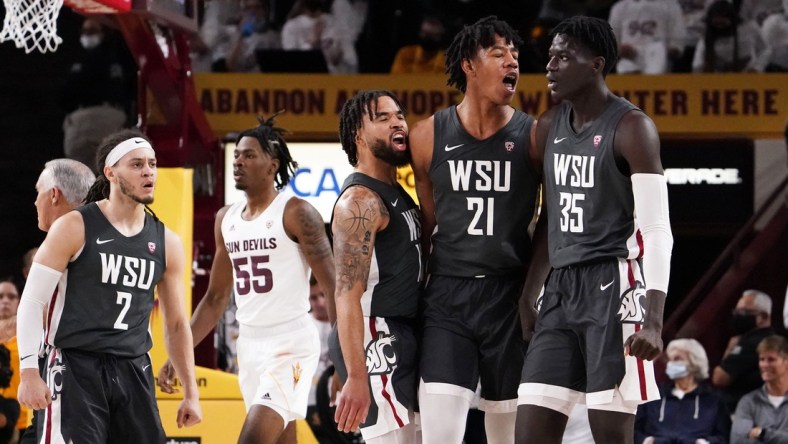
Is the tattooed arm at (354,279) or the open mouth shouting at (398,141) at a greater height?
the open mouth shouting at (398,141)

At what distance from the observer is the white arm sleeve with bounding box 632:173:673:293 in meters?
5.26

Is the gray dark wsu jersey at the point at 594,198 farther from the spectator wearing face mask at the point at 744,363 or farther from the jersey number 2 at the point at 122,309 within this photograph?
the spectator wearing face mask at the point at 744,363

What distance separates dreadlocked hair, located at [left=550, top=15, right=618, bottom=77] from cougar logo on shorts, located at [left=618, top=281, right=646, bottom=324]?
93 cm

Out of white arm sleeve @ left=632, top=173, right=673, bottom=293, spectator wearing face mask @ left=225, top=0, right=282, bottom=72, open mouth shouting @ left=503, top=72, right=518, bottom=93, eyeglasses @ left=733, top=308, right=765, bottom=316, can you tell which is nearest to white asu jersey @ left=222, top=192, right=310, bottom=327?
open mouth shouting @ left=503, top=72, right=518, bottom=93

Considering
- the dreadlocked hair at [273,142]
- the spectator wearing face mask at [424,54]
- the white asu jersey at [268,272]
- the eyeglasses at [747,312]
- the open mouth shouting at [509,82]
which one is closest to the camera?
the open mouth shouting at [509,82]

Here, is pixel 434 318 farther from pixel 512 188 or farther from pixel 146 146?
pixel 146 146

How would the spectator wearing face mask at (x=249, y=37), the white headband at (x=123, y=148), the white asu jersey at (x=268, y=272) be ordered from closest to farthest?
1. the white headband at (x=123, y=148)
2. the white asu jersey at (x=268, y=272)
3. the spectator wearing face mask at (x=249, y=37)

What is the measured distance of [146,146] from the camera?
6.61m

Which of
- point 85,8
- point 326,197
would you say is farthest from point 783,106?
point 85,8

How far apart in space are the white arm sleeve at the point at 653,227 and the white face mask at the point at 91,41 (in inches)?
340

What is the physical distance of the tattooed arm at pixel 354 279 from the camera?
229 inches

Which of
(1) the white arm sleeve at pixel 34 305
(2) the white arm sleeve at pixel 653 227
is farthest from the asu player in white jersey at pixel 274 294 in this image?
(2) the white arm sleeve at pixel 653 227

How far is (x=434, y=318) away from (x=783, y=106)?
307 inches

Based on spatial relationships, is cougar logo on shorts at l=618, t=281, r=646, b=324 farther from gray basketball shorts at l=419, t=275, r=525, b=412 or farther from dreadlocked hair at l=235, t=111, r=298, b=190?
dreadlocked hair at l=235, t=111, r=298, b=190
